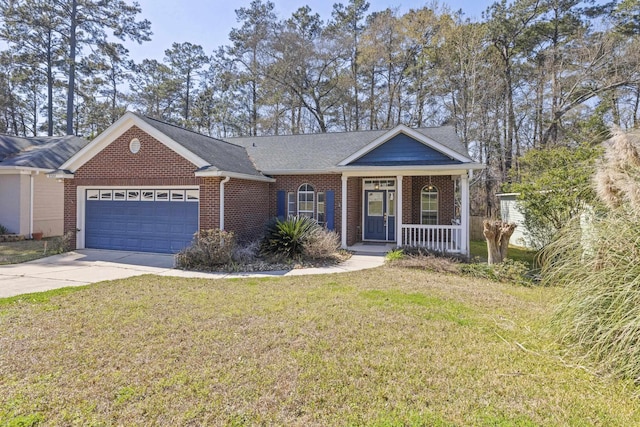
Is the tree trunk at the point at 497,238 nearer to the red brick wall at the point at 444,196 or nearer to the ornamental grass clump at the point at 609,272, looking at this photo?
the red brick wall at the point at 444,196

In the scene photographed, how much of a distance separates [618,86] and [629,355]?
21681 mm

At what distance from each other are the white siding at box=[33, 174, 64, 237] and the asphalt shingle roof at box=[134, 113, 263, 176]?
841 cm

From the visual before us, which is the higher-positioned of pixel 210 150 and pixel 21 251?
pixel 210 150

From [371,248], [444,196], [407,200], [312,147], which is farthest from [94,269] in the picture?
[444,196]

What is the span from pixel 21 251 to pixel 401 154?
1424cm

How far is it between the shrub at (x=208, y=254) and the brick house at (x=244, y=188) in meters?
0.84

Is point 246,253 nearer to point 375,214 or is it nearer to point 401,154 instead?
point 375,214

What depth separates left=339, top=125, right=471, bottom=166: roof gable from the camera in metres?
11.9

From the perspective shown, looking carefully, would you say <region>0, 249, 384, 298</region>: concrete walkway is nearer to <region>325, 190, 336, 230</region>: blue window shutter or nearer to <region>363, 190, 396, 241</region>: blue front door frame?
<region>325, 190, 336, 230</region>: blue window shutter

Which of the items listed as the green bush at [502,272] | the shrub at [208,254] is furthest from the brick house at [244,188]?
Result: the green bush at [502,272]

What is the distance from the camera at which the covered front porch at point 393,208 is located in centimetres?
1249

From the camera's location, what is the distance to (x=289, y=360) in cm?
400

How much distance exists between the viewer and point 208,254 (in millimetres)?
9523

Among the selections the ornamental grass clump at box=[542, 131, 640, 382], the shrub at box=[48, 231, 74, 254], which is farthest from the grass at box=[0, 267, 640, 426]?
the shrub at box=[48, 231, 74, 254]
